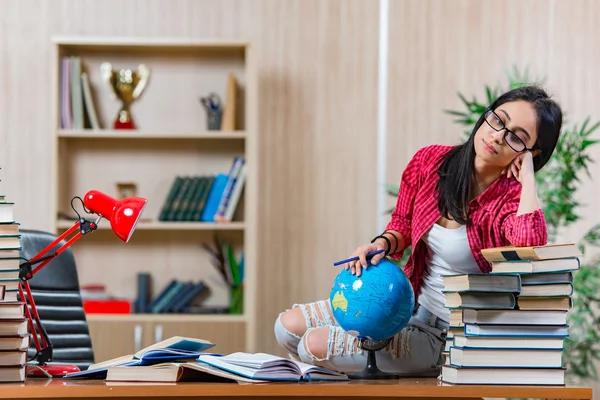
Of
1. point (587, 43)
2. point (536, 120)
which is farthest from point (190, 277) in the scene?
point (536, 120)

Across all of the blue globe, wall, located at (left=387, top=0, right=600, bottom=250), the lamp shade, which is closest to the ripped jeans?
the blue globe

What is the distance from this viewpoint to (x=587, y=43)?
399cm

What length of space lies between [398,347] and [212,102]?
269 centimetres

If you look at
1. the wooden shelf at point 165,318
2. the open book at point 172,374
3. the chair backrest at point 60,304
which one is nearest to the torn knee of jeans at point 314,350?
the open book at point 172,374

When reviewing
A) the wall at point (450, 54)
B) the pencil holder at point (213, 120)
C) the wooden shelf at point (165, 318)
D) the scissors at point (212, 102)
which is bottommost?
the wooden shelf at point (165, 318)

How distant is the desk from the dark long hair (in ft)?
1.76

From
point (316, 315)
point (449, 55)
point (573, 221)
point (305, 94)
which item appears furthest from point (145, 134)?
point (316, 315)

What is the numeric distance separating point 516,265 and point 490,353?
0.61 feet

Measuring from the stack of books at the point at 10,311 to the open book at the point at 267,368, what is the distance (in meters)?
0.36

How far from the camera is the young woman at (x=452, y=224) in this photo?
195 cm

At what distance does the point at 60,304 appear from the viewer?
262cm

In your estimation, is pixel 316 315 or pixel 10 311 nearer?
pixel 10 311

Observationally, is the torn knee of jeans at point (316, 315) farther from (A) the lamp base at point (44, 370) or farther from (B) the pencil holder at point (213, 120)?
(B) the pencil holder at point (213, 120)

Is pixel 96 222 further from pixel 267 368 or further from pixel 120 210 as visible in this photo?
pixel 267 368
